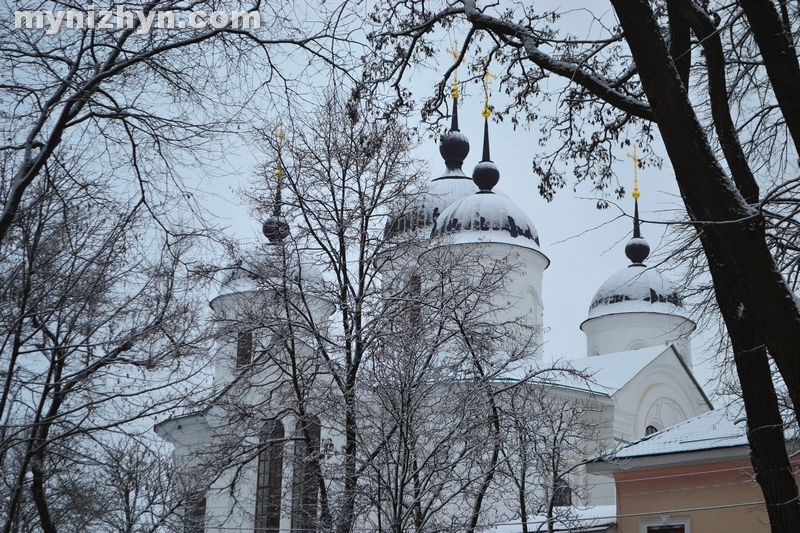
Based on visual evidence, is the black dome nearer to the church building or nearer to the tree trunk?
the church building

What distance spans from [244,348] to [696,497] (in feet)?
28.6

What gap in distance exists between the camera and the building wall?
50.6 ft

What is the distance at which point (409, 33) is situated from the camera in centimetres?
823

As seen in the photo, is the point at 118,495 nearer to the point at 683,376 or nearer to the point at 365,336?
the point at 365,336

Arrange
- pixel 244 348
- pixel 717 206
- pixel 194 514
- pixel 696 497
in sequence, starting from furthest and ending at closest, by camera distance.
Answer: pixel 194 514, pixel 244 348, pixel 696 497, pixel 717 206

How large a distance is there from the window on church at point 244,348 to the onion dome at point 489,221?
12.8 metres

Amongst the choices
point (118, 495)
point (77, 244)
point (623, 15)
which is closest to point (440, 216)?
point (118, 495)

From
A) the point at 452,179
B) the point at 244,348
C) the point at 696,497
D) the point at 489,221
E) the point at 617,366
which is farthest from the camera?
the point at 452,179

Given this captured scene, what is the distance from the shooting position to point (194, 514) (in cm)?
2600

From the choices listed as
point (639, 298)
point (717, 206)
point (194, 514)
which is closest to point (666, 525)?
point (717, 206)

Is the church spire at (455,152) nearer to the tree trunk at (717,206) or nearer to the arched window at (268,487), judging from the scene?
the arched window at (268,487)

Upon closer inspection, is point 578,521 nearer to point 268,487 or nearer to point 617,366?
point 268,487

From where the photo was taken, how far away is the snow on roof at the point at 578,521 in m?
16.7

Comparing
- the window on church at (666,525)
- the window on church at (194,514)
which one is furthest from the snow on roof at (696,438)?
the window on church at (194,514)
